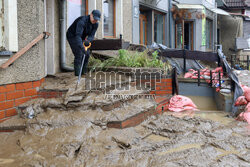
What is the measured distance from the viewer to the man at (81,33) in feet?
15.7

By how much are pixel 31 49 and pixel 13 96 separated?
823 millimetres

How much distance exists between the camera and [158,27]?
43.8 feet

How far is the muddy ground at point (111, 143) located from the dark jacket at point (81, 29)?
1.50 m

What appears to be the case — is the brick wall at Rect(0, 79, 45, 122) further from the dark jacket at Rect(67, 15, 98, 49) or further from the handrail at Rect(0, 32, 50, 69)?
the dark jacket at Rect(67, 15, 98, 49)

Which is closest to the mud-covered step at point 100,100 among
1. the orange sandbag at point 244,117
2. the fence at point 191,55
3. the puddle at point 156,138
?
the puddle at point 156,138

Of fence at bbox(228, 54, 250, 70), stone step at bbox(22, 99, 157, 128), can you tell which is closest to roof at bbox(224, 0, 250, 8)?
fence at bbox(228, 54, 250, 70)

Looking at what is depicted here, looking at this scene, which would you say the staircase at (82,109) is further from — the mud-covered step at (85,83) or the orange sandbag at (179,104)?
the orange sandbag at (179,104)

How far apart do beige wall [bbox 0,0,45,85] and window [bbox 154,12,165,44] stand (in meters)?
9.30

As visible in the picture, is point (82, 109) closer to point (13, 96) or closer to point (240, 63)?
point (13, 96)

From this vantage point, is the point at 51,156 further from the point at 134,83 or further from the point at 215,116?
the point at 215,116

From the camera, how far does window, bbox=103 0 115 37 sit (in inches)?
332

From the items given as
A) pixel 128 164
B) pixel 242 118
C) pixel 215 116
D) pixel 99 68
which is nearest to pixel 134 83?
pixel 99 68

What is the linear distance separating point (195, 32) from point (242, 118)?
42.3 ft

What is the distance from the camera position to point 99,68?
5508mm
